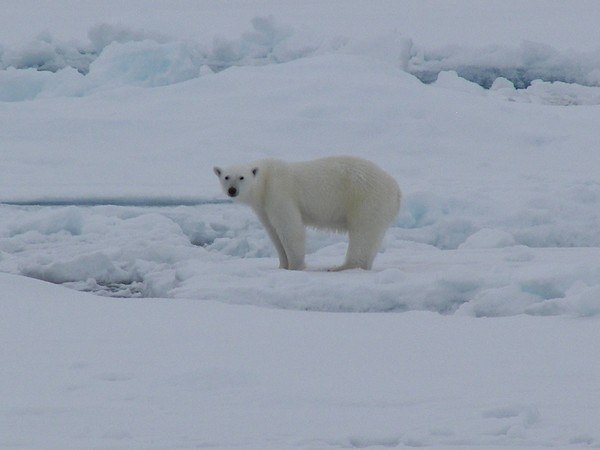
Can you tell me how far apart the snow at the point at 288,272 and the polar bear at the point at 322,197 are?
0.24 metres

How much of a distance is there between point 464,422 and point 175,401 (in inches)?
29.0

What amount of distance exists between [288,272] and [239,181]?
2.32 ft

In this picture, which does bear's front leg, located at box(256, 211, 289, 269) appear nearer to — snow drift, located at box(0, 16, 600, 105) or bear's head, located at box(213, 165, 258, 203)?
bear's head, located at box(213, 165, 258, 203)

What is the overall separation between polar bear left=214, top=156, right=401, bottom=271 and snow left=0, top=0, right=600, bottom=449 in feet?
0.77

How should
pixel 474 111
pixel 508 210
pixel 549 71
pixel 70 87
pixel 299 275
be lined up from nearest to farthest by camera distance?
pixel 299 275 < pixel 508 210 < pixel 474 111 < pixel 70 87 < pixel 549 71

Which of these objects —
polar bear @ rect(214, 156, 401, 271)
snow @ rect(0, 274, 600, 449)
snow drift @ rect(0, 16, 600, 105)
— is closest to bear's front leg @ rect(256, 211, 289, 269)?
polar bear @ rect(214, 156, 401, 271)

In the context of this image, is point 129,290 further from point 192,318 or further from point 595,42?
point 595,42

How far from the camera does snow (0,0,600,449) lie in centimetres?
251

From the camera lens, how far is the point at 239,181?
5.50 meters

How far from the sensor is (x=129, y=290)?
5.58 metres

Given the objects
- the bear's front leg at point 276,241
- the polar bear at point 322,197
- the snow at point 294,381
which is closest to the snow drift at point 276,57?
the bear's front leg at point 276,241

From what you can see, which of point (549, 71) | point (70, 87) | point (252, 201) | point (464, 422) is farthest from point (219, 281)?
point (549, 71)

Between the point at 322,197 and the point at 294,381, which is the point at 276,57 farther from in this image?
the point at 294,381

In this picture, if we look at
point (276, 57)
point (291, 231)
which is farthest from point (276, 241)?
point (276, 57)
